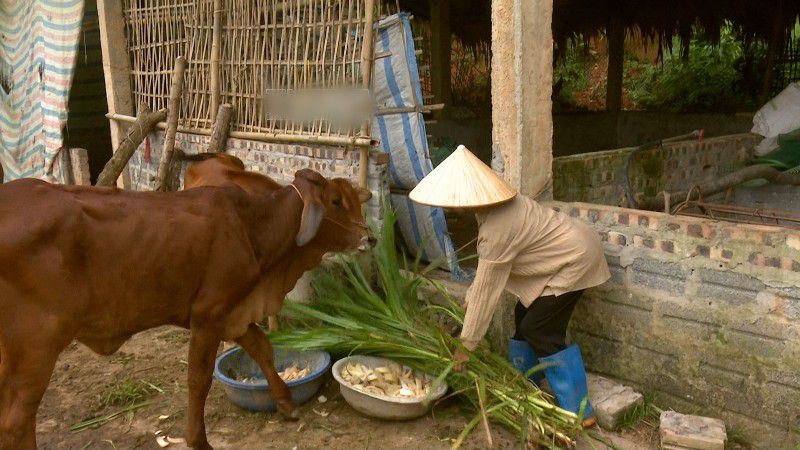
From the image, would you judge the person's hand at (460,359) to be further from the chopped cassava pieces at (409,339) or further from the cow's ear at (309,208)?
the cow's ear at (309,208)

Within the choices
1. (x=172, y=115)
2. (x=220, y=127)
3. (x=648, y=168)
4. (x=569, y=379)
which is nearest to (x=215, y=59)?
(x=220, y=127)

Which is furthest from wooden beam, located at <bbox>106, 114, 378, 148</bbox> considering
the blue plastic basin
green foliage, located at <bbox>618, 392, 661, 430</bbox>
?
green foliage, located at <bbox>618, 392, 661, 430</bbox>

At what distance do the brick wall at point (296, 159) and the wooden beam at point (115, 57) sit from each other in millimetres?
630

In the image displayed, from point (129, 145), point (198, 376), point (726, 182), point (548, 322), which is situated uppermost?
point (129, 145)

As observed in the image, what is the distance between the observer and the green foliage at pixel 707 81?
1066 centimetres

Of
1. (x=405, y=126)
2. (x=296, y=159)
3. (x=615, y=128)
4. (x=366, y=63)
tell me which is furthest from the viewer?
(x=615, y=128)

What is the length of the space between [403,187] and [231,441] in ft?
6.68

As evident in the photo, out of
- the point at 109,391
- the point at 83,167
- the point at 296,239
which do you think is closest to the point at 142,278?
the point at 296,239

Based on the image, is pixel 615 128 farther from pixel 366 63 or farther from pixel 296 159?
pixel 366 63

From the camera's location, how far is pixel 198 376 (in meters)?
3.39

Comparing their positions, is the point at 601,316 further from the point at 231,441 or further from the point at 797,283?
the point at 231,441

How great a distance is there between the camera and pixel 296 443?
362 centimetres

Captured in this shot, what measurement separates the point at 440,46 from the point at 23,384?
7.36 meters

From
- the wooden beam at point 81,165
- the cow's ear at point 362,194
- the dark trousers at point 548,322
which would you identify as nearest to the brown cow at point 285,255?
the cow's ear at point 362,194
